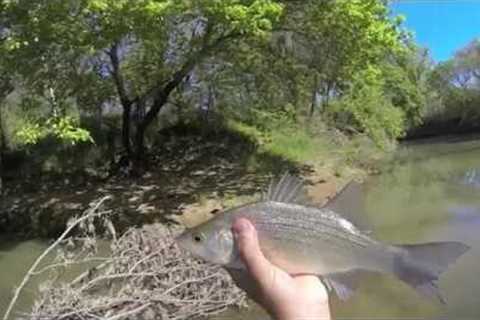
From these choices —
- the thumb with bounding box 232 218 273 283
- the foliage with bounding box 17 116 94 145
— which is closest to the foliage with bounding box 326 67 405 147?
the foliage with bounding box 17 116 94 145

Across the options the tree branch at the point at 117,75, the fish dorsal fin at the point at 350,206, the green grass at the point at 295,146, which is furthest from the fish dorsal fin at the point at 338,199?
the green grass at the point at 295,146

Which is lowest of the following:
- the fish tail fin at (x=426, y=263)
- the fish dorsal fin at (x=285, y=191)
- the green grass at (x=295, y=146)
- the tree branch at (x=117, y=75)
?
the green grass at (x=295, y=146)

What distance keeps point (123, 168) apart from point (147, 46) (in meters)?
4.43

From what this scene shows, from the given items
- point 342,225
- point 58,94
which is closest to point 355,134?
point 58,94

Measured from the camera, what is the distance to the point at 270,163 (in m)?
23.1

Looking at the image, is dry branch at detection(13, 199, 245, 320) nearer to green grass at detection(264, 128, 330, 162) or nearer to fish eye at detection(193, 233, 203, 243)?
fish eye at detection(193, 233, 203, 243)

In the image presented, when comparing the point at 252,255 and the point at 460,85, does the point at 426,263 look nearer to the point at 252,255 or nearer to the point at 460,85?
the point at 252,255

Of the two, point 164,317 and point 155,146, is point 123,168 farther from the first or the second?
point 164,317

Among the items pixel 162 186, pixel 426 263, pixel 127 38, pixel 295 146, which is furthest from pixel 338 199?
pixel 295 146

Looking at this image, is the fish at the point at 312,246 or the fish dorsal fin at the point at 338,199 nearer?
the fish at the point at 312,246

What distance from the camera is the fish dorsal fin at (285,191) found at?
2.16m

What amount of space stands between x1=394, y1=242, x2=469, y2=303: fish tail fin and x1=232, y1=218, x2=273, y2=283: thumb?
0.38 m

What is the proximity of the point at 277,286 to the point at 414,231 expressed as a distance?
48.4ft

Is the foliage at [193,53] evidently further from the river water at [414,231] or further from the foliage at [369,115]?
the foliage at [369,115]
